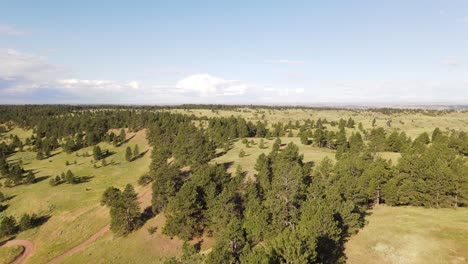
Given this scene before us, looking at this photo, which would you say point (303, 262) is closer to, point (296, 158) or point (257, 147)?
point (296, 158)

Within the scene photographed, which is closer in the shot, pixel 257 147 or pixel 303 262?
pixel 303 262

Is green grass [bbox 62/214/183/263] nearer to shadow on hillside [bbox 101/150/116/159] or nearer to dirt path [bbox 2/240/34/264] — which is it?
dirt path [bbox 2/240/34/264]

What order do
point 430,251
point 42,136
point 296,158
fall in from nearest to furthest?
1. point 430,251
2. point 296,158
3. point 42,136

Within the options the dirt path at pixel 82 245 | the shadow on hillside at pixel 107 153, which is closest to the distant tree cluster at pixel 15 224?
the dirt path at pixel 82 245

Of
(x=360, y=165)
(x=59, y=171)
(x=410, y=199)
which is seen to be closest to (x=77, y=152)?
(x=59, y=171)

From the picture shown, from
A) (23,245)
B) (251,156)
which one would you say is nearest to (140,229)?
(23,245)

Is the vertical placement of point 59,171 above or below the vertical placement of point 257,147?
below

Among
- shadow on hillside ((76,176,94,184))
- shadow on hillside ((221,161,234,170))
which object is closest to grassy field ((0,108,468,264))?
shadow on hillside ((221,161,234,170))
